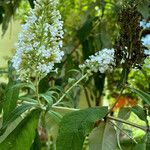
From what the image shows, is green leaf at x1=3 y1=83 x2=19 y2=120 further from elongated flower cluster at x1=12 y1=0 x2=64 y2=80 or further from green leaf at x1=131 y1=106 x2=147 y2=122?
green leaf at x1=131 y1=106 x2=147 y2=122

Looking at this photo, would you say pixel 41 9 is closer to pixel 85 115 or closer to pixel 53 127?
pixel 85 115

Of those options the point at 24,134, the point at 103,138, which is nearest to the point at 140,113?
the point at 103,138

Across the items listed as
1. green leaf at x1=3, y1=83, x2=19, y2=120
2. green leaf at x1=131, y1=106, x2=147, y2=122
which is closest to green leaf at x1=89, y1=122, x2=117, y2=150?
green leaf at x1=131, y1=106, x2=147, y2=122

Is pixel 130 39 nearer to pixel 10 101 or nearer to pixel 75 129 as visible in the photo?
pixel 75 129

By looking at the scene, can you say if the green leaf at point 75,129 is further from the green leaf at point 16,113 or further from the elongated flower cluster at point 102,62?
the elongated flower cluster at point 102,62

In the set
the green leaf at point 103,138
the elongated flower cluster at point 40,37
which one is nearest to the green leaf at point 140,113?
the green leaf at point 103,138

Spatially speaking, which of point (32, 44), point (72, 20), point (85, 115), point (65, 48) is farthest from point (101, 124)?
point (72, 20)

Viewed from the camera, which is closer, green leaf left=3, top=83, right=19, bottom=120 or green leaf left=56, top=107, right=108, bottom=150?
green leaf left=56, top=107, right=108, bottom=150
